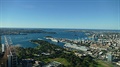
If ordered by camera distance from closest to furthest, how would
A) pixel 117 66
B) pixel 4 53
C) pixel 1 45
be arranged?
pixel 4 53 < pixel 1 45 < pixel 117 66

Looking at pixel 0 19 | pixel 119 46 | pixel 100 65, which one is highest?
pixel 0 19

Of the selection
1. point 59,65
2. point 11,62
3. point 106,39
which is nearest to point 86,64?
point 59,65

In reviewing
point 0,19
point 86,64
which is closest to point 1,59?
point 0,19

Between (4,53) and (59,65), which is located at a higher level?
(4,53)

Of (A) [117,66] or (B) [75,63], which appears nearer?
(A) [117,66]

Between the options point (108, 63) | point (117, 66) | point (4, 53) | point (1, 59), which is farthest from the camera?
point (108, 63)

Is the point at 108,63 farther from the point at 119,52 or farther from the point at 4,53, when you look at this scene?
the point at 4,53

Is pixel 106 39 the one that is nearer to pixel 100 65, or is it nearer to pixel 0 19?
pixel 100 65

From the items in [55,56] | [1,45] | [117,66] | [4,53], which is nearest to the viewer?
[4,53]

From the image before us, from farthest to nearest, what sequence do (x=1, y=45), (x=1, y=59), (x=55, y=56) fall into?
(x=55, y=56) < (x=1, y=45) < (x=1, y=59)
